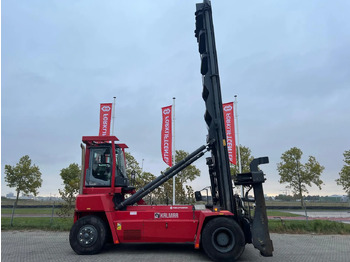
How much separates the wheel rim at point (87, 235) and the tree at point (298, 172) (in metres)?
28.1

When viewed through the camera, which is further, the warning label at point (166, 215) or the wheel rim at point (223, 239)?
the warning label at point (166, 215)

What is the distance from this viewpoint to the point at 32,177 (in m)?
27.9

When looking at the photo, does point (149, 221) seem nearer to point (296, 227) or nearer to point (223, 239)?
point (223, 239)

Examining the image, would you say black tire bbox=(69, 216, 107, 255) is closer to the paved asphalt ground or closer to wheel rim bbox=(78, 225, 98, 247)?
wheel rim bbox=(78, 225, 98, 247)

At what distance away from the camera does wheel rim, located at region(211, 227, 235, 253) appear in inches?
269

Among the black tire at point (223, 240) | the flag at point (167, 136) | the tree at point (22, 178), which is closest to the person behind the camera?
the black tire at point (223, 240)

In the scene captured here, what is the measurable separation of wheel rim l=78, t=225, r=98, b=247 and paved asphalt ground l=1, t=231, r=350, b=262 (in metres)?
0.40

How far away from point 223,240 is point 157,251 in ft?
7.44

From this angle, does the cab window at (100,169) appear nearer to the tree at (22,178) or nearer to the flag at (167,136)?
the flag at (167,136)

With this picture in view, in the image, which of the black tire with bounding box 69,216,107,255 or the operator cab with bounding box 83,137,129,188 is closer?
the black tire with bounding box 69,216,107,255

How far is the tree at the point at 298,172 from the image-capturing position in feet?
101

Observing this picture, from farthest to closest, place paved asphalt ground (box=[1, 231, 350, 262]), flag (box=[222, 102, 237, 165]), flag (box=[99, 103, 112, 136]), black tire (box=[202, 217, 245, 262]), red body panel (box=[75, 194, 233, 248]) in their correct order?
flag (box=[99, 103, 112, 136]), flag (box=[222, 102, 237, 165]), red body panel (box=[75, 194, 233, 248]), paved asphalt ground (box=[1, 231, 350, 262]), black tire (box=[202, 217, 245, 262])

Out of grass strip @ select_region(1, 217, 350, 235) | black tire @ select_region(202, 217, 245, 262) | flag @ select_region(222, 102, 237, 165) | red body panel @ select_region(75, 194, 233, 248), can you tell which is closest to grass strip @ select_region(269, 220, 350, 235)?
grass strip @ select_region(1, 217, 350, 235)

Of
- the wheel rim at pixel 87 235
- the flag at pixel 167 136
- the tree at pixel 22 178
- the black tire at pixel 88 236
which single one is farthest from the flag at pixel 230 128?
the tree at pixel 22 178
